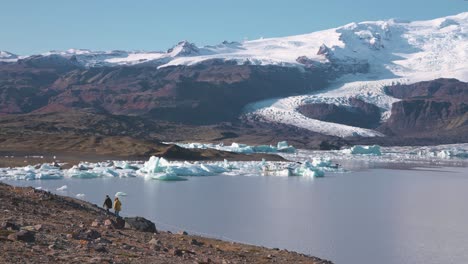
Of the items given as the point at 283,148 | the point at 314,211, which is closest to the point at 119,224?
the point at 314,211

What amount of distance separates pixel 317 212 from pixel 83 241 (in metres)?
27.3

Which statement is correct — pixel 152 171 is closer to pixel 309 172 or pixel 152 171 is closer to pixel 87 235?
pixel 309 172

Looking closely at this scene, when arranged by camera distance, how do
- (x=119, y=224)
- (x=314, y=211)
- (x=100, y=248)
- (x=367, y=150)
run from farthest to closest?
(x=367, y=150) < (x=314, y=211) < (x=119, y=224) < (x=100, y=248)

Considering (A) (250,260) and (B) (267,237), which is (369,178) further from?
(A) (250,260)

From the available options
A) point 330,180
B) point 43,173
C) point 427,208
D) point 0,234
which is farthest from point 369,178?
point 0,234

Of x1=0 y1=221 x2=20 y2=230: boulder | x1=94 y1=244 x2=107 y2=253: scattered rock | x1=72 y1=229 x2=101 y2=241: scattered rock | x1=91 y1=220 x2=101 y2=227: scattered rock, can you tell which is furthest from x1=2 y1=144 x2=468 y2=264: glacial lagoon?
x1=0 y1=221 x2=20 y2=230: boulder

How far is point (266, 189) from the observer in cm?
5969

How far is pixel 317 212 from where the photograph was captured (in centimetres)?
4281

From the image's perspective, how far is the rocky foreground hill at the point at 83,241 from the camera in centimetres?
1524

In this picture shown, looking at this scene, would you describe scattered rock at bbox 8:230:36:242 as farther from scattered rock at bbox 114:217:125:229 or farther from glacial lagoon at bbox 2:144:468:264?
glacial lagoon at bbox 2:144:468:264

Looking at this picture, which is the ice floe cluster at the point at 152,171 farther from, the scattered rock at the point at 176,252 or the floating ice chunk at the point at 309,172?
the scattered rock at the point at 176,252

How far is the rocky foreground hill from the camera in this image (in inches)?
600

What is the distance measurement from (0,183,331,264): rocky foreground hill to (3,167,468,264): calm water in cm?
691

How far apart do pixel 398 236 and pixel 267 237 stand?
7098 millimetres
